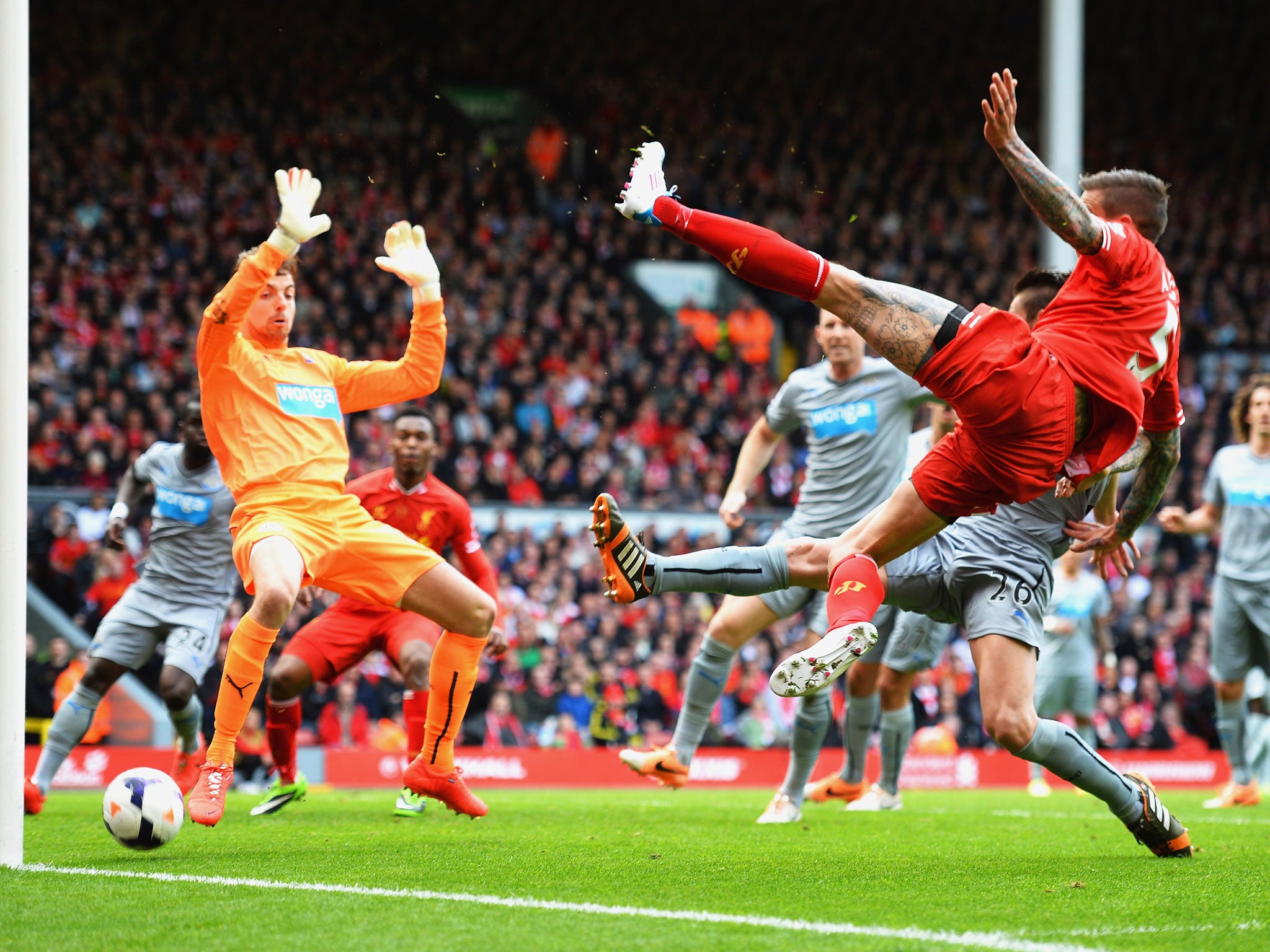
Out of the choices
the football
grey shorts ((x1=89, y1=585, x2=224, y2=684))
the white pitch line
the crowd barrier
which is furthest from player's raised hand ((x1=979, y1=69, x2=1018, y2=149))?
the crowd barrier

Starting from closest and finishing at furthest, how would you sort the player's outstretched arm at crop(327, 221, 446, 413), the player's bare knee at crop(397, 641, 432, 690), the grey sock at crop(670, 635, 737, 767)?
the player's outstretched arm at crop(327, 221, 446, 413)
the grey sock at crop(670, 635, 737, 767)
the player's bare knee at crop(397, 641, 432, 690)

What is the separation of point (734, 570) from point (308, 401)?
211 centimetres

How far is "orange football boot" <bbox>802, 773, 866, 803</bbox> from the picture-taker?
27.3 feet

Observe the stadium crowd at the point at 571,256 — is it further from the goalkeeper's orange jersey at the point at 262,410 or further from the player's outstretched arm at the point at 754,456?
the goalkeeper's orange jersey at the point at 262,410

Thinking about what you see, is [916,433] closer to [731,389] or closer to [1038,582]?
[1038,582]

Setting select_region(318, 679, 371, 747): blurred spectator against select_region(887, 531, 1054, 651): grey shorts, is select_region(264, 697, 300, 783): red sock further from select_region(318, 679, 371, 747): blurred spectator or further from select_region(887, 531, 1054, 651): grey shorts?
select_region(318, 679, 371, 747): blurred spectator

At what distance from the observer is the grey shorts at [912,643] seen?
7.80 m

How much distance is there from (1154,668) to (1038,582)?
1302cm

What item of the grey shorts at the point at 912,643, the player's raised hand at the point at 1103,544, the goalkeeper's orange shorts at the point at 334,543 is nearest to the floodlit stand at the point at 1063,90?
the grey shorts at the point at 912,643

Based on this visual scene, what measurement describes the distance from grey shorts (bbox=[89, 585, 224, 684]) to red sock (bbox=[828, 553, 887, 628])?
14.8ft

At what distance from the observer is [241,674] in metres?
5.47

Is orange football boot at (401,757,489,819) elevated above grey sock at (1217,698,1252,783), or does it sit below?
above

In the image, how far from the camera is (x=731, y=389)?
20641 mm

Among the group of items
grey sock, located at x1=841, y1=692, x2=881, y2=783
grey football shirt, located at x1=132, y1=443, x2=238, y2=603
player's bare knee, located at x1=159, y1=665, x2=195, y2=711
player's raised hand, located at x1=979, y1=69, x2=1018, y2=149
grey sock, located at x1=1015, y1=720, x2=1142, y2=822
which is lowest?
grey sock, located at x1=841, y1=692, x2=881, y2=783
